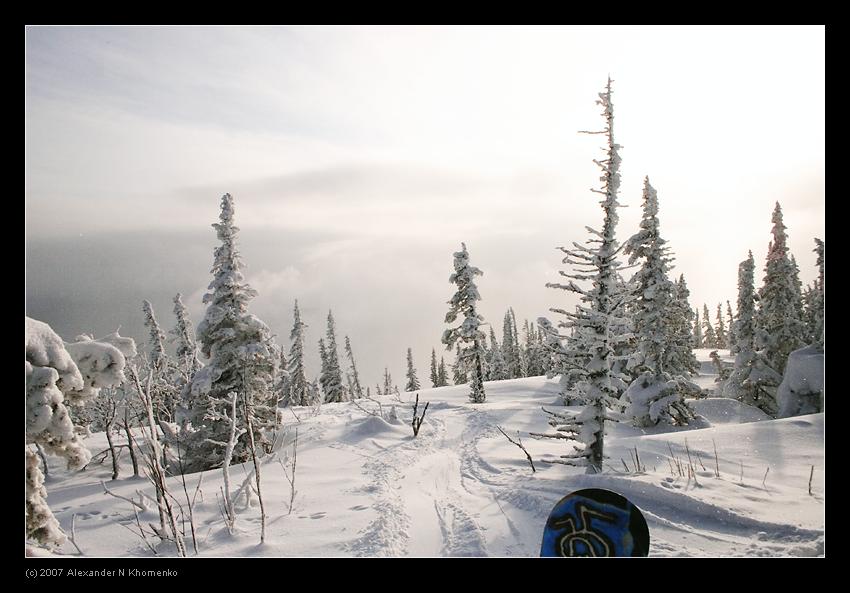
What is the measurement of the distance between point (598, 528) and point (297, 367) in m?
52.5

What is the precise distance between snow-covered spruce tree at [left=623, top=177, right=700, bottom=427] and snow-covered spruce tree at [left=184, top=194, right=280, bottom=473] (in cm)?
1862

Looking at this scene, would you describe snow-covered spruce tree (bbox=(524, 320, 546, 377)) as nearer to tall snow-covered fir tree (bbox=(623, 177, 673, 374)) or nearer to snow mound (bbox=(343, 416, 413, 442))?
tall snow-covered fir tree (bbox=(623, 177, 673, 374))

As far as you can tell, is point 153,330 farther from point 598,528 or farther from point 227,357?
point 598,528

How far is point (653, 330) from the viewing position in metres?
24.3

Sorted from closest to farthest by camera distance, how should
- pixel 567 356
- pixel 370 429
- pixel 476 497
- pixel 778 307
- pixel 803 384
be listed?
pixel 476 497, pixel 567 356, pixel 370 429, pixel 803 384, pixel 778 307

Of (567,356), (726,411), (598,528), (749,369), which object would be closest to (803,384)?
(726,411)

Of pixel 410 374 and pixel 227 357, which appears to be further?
pixel 410 374

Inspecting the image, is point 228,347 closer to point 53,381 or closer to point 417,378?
point 53,381

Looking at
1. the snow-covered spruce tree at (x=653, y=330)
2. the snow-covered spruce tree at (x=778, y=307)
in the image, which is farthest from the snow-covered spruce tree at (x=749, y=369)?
the snow-covered spruce tree at (x=653, y=330)

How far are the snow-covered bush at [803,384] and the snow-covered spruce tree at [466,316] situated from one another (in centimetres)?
1850

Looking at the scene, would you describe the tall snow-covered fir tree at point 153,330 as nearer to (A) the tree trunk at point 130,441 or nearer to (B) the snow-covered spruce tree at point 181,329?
(B) the snow-covered spruce tree at point 181,329

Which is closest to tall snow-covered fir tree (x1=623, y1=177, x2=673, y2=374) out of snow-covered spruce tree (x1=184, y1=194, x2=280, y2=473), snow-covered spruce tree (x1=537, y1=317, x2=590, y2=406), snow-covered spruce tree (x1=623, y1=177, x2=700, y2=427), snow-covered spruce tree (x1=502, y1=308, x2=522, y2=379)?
snow-covered spruce tree (x1=623, y1=177, x2=700, y2=427)

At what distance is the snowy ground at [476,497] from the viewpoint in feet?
24.8
